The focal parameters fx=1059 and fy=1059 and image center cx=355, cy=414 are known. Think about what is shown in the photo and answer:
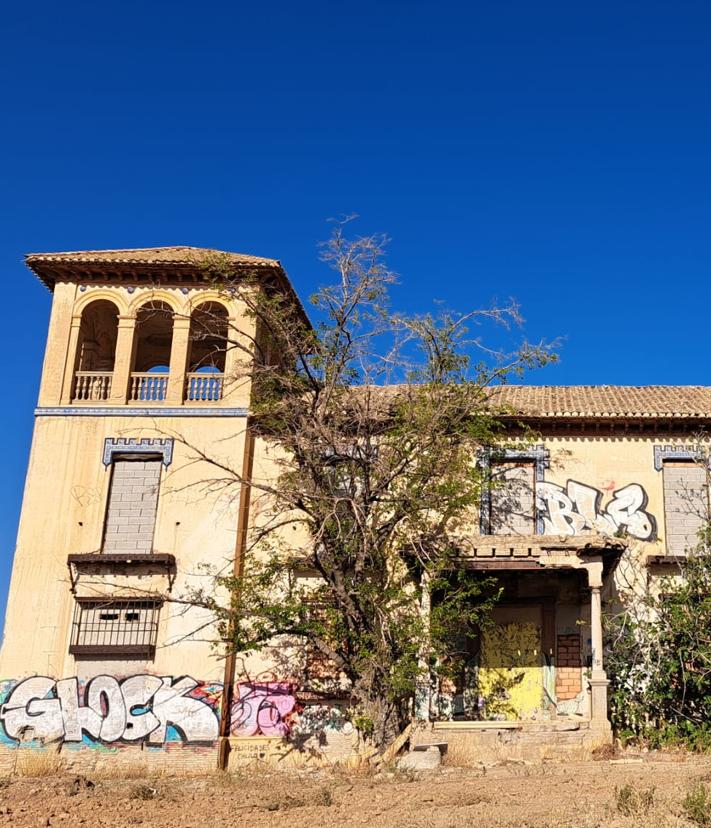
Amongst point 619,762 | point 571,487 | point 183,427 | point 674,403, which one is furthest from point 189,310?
point 619,762

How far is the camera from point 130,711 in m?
21.0

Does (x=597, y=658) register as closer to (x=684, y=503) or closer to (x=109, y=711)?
(x=684, y=503)

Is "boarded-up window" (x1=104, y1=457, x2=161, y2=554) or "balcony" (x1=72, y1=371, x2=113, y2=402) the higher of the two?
"balcony" (x1=72, y1=371, x2=113, y2=402)

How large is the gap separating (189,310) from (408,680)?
10.1m

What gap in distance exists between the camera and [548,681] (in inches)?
858

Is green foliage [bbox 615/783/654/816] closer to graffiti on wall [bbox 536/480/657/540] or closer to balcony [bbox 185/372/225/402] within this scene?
graffiti on wall [bbox 536/480/657/540]

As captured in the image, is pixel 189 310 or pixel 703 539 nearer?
pixel 703 539

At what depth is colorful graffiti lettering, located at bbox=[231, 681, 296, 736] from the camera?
2116cm

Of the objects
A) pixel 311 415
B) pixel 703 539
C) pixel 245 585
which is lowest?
pixel 245 585

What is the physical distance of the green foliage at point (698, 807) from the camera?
41.7ft

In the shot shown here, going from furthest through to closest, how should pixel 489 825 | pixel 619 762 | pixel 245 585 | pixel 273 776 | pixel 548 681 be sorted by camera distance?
pixel 548 681
pixel 245 585
pixel 273 776
pixel 619 762
pixel 489 825

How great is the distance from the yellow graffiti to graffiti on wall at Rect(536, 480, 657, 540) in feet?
7.52

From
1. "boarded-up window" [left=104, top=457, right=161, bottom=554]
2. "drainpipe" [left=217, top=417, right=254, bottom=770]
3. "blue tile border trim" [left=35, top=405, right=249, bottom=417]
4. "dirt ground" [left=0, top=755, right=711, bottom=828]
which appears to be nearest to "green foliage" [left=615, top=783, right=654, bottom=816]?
"dirt ground" [left=0, top=755, right=711, bottom=828]

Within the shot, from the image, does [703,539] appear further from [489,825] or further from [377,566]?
[489,825]
